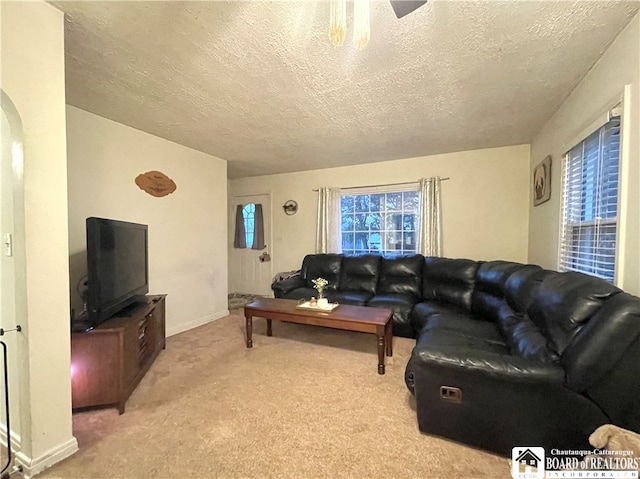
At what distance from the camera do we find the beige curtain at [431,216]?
155 inches

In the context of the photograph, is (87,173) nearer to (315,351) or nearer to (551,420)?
(315,351)

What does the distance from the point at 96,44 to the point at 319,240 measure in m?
3.53

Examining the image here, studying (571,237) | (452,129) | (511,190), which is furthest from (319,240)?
(571,237)

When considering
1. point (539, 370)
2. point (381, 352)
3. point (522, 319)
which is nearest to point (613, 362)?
point (539, 370)

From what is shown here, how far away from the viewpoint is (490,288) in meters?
2.79

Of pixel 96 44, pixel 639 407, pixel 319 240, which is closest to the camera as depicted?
pixel 639 407

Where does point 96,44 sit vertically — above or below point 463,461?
above

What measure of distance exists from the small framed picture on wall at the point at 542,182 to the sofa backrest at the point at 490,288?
813 mm

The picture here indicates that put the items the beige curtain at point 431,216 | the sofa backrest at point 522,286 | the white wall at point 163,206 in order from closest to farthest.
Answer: the sofa backrest at point 522,286 → the white wall at point 163,206 → the beige curtain at point 431,216

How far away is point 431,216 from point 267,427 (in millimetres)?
3329

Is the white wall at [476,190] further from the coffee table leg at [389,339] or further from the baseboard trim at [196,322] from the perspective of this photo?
the baseboard trim at [196,322]

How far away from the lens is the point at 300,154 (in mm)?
3873

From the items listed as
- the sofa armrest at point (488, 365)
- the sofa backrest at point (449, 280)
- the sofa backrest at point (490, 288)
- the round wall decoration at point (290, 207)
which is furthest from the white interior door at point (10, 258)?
the round wall decoration at point (290, 207)

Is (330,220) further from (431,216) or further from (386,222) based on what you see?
(431,216)
